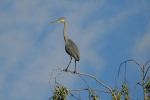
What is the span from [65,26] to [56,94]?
5728mm

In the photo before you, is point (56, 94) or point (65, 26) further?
point (65, 26)

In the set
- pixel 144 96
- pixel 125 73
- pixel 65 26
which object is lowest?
pixel 144 96

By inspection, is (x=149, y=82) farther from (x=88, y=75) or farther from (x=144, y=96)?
(x=88, y=75)

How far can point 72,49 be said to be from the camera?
11461mm

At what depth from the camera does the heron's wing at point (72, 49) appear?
11212 mm

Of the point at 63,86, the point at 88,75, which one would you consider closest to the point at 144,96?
the point at 88,75

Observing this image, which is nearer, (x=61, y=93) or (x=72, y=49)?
(x=61, y=93)

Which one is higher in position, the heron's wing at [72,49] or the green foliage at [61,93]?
the heron's wing at [72,49]

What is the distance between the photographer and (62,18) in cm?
1330

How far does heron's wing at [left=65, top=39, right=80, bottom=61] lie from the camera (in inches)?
441

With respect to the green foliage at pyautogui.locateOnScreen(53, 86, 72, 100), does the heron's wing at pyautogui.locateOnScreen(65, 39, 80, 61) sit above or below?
above

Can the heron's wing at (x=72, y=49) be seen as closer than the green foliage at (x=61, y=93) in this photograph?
No

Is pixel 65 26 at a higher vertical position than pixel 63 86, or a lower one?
higher

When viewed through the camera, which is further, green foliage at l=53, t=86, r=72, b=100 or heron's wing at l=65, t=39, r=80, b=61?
heron's wing at l=65, t=39, r=80, b=61
